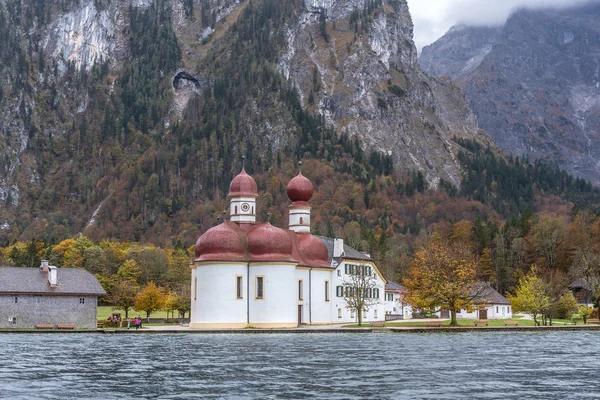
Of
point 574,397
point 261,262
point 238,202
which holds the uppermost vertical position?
point 238,202

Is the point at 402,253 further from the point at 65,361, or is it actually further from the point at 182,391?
the point at 182,391

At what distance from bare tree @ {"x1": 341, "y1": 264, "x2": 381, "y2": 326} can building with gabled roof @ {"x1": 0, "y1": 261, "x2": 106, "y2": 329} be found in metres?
29.9

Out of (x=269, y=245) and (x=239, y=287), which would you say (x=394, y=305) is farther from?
(x=239, y=287)

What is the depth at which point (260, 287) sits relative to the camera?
10419 cm

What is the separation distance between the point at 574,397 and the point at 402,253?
148035 millimetres

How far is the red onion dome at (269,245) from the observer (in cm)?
10406

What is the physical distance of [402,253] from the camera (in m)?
186

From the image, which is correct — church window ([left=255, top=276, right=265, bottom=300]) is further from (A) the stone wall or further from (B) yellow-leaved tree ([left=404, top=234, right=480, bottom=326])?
(A) the stone wall

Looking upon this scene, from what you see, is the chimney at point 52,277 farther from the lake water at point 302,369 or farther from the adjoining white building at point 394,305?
the adjoining white building at point 394,305

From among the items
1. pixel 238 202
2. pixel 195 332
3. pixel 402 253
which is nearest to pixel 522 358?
pixel 195 332

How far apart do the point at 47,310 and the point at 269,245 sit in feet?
83.2

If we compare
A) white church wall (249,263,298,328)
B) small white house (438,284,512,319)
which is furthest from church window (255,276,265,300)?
small white house (438,284,512,319)

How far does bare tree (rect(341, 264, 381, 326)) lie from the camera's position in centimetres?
11044

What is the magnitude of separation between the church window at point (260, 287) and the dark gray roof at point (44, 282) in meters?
17.4
